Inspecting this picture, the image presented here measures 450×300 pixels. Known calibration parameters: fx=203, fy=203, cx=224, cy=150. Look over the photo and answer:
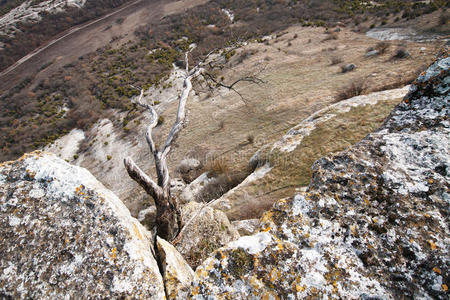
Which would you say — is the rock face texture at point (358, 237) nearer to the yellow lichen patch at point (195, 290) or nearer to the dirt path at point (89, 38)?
the yellow lichen patch at point (195, 290)

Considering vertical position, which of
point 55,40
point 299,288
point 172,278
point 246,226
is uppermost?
point 55,40

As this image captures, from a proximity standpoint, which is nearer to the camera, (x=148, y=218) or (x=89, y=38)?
(x=148, y=218)

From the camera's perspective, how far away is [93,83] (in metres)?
31.4

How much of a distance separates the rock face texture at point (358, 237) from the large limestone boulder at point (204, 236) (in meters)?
2.51

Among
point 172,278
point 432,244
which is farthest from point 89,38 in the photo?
point 432,244

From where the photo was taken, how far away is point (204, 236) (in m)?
4.90

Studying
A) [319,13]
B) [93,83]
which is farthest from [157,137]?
[319,13]

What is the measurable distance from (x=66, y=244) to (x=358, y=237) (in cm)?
352

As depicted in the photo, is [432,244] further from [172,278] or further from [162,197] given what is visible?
[162,197]

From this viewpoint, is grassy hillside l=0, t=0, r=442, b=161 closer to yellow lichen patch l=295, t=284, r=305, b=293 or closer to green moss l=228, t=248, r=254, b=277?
green moss l=228, t=248, r=254, b=277

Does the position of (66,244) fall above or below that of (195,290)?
above

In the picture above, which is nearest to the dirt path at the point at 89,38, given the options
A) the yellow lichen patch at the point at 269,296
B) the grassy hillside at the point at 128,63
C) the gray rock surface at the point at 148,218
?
the grassy hillside at the point at 128,63

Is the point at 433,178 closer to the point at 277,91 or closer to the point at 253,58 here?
the point at 277,91

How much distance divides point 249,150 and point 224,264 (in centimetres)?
957
